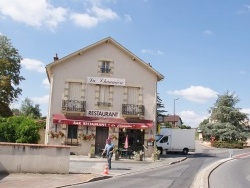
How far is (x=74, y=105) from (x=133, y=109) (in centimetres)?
491

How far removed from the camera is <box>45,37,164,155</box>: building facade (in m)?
31.2

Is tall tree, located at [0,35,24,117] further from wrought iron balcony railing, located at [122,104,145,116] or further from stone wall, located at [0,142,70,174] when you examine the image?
stone wall, located at [0,142,70,174]

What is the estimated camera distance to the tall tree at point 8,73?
50.8 metres

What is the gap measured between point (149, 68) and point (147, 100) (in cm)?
273

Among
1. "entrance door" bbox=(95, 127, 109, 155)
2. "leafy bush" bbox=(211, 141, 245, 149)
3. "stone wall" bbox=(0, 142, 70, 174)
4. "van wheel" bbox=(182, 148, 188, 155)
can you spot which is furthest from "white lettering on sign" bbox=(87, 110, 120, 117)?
"leafy bush" bbox=(211, 141, 245, 149)

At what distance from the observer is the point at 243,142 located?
55.4 m

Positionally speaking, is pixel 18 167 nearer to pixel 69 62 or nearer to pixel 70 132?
pixel 70 132

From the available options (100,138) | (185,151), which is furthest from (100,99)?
(185,151)

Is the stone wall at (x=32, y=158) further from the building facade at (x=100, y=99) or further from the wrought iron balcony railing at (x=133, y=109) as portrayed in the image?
the wrought iron balcony railing at (x=133, y=109)

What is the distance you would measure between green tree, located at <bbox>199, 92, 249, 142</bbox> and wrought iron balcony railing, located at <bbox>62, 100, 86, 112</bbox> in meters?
30.2

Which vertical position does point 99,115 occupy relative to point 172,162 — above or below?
above

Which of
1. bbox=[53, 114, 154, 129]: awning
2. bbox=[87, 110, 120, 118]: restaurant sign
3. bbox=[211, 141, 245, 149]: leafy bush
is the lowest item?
bbox=[211, 141, 245, 149]: leafy bush

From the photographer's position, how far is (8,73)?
53312mm

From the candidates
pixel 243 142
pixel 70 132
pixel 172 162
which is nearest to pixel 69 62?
pixel 70 132
